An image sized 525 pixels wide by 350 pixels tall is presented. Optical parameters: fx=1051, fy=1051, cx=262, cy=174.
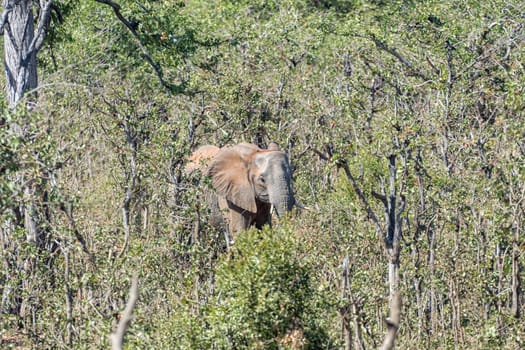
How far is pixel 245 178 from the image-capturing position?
13.3 metres

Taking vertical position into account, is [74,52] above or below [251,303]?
above

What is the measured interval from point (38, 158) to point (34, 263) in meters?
2.22

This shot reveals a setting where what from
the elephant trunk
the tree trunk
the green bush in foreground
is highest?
the tree trunk

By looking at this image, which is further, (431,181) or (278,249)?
(431,181)

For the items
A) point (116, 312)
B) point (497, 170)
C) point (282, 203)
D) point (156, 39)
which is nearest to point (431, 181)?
point (497, 170)

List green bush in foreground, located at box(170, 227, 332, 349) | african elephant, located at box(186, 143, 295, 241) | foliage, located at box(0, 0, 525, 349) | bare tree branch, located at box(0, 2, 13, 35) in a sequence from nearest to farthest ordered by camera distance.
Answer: green bush in foreground, located at box(170, 227, 332, 349), foliage, located at box(0, 0, 525, 349), bare tree branch, located at box(0, 2, 13, 35), african elephant, located at box(186, 143, 295, 241)

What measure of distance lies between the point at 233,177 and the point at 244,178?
14cm

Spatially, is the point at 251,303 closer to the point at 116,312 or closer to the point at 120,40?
the point at 116,312

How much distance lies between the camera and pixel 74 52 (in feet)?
52.9

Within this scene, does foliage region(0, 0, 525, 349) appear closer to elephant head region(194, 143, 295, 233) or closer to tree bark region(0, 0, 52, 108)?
tree bark region(0, 0, 52, 108)

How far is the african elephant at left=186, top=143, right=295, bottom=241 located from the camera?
1299 centimetres

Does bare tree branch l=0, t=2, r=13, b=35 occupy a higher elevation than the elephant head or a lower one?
higher

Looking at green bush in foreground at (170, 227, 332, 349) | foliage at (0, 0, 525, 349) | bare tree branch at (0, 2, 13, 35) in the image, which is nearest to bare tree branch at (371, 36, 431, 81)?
foliage at (0, 0, 525, 349)

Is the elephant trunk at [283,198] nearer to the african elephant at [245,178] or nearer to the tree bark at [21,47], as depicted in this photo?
the african elephant at [245,178]
